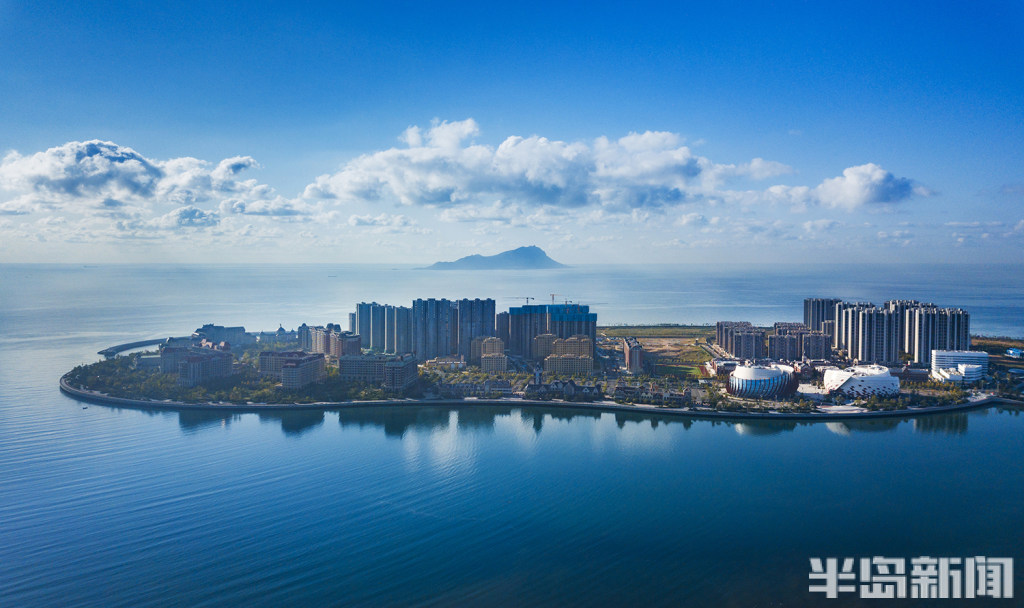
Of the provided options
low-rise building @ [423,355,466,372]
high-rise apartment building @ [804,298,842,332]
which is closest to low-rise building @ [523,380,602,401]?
low-rise building @ [423,355,466,372]

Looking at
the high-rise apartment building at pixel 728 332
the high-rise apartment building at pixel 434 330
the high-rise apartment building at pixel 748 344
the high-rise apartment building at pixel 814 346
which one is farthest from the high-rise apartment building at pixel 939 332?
the high-rise apartment building at pixel 434 330

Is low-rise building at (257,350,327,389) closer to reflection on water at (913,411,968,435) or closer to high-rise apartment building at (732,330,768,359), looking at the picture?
high-rise apartment building at (732,330,768,359)

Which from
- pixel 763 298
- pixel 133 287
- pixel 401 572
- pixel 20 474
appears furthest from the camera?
pixel 133 287

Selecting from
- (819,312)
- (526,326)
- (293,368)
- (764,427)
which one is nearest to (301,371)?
(293,368)

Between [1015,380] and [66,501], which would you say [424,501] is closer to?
[66,501]

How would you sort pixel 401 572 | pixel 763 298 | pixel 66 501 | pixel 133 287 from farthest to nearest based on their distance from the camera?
1. pixel 133 287
2. pixel 763 298
3. pixel 66 501
4. pixel 401 572

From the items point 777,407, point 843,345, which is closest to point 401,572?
point 777,407

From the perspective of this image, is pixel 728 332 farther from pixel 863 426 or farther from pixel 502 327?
pixel 863 426

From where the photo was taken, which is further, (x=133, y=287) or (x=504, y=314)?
(x=133, y=287)
